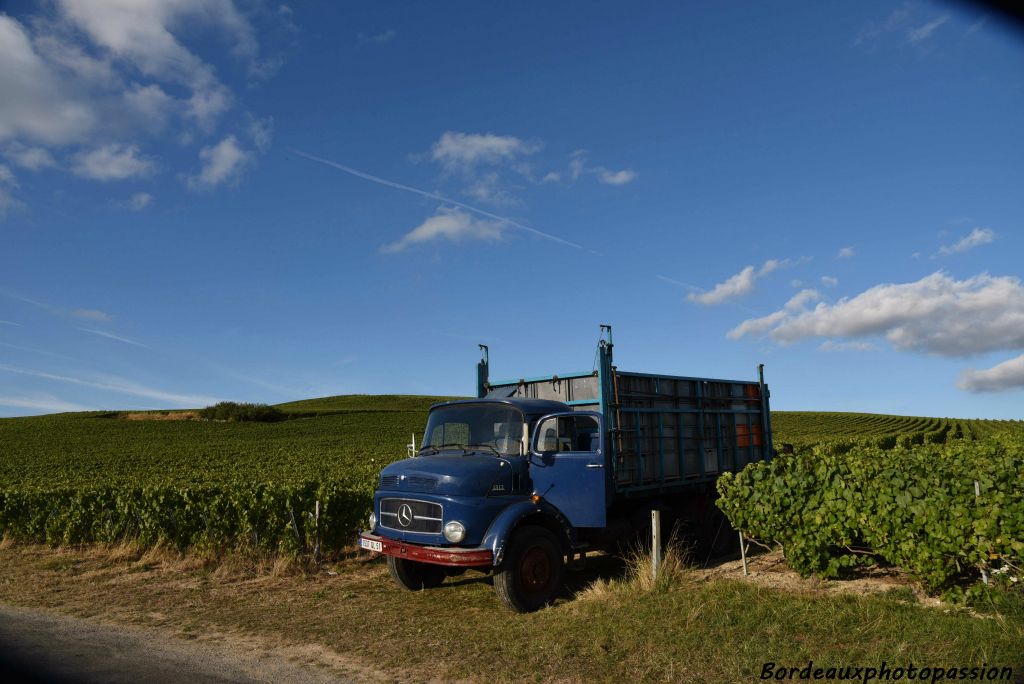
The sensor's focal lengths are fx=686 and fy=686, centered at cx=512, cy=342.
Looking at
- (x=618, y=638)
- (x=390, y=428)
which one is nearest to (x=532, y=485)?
(x=618, y=638)

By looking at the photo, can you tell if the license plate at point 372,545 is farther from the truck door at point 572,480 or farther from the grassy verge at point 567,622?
the truck door at point 572,480

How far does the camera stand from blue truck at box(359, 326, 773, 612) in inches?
340

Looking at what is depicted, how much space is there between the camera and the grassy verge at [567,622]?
6566 millimetres

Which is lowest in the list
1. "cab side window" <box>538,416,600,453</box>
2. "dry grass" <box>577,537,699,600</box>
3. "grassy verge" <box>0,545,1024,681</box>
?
"grassy verge" <box>0,545,1024,681</box>

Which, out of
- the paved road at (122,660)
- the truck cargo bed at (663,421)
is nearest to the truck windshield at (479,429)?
the truck cargo bed at (663,421)

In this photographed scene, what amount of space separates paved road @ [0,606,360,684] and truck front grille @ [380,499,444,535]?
2.26 metres

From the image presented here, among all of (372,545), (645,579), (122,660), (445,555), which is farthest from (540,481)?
(122,660)

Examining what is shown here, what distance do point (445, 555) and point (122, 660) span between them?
11.9 feet

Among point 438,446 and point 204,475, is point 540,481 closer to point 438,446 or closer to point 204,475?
point 438,446

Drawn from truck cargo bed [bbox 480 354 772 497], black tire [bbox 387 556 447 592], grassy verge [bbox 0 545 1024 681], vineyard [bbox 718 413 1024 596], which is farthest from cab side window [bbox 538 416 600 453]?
black tire [bbox 387 556 447 592]

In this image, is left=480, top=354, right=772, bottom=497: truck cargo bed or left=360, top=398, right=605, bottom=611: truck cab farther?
left=480, top=354, right=772, bottom=497: truck cargo bed

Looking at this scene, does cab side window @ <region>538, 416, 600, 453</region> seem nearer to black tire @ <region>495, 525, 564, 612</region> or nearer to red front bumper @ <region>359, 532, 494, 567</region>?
black tire @ <region>495, 525, 564, 612</region>

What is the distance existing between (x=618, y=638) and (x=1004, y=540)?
15.5 feet

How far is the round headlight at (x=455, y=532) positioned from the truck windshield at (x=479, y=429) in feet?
4.17
